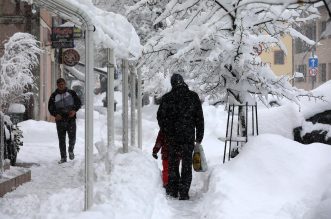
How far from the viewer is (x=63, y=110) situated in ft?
34.7

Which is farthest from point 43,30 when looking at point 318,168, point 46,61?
point 318,168

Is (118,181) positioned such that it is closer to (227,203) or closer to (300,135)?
(227,203)

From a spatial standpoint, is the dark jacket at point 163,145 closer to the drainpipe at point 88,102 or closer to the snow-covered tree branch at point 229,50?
the snow-covered tree branch at point 229,50

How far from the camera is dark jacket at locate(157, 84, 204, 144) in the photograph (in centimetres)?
763

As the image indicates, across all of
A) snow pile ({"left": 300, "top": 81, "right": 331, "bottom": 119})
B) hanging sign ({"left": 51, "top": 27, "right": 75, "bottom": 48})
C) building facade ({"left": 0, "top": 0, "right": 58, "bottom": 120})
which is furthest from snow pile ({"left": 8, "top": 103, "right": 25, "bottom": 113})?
snow pile ({"left": 300, "top": 81, "right": 331, "bottom": 119})

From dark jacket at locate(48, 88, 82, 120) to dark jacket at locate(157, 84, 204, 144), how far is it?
10.9ft

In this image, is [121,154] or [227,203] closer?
[227,203]

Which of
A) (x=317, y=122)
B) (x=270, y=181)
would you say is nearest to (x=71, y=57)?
(x=317, y=122)

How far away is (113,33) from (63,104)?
11.6 feet

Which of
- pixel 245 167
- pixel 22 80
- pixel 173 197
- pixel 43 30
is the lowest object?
pixel 173 197

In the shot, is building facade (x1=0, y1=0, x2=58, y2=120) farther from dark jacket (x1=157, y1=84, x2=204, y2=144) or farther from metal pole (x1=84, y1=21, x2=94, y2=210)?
metal pole (x1=84, y1=21, x2=94, y2=210)

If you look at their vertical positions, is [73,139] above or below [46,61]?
below

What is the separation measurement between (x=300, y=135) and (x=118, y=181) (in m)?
5.35

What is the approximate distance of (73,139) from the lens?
10.8 meters
